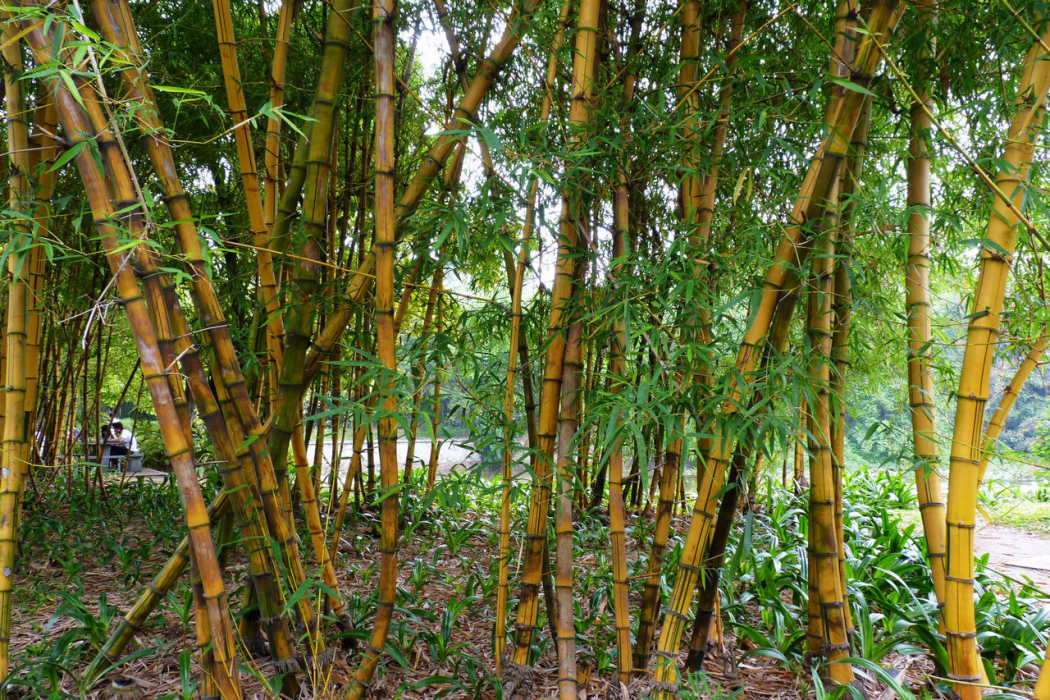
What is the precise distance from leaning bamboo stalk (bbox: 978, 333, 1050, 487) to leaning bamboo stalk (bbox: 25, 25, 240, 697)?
169 cm

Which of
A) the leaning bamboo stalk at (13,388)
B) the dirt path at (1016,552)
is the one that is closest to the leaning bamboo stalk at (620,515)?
the leaning bamboo stalk at (13,388)

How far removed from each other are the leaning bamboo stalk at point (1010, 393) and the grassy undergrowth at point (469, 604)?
1.79 feet

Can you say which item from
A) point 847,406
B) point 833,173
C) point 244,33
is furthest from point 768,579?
point 244,33

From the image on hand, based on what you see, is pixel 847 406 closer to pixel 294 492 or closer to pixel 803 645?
pixel 803 645

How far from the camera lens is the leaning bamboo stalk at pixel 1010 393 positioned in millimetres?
1506

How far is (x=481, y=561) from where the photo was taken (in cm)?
318

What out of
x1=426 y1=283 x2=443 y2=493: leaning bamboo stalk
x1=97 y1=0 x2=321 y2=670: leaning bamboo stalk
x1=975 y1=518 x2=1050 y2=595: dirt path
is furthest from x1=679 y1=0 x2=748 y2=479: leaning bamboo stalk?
x1=975 y1=518 x2=1050 y2=595: dirt path

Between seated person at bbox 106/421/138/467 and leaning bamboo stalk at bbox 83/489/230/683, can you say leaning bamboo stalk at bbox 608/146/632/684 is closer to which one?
leaning bamboo stalk at bbox 83/489/230/683

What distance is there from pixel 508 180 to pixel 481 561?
88.3 inches

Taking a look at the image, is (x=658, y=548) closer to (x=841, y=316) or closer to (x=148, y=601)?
(x=841, y=316)

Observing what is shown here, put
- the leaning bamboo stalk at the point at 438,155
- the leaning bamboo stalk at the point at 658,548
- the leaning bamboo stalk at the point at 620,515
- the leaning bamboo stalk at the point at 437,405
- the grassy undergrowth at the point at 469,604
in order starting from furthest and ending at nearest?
the grassy undergrowth at the point at 469,604
the leaning bamboo stalk at the point at 658,548
the leaning bamboo stalk at the point at 620,515
the leaning bamboo stalk at the point at 438,155
the leaning bamboo stalk at the point at 437,405

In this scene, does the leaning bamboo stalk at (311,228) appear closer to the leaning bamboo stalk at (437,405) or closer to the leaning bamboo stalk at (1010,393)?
the leaning bamboo stalk at (437,405)

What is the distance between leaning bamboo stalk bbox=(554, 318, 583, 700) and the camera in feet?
4.95

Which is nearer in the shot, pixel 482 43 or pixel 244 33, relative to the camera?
pixel 482 43
